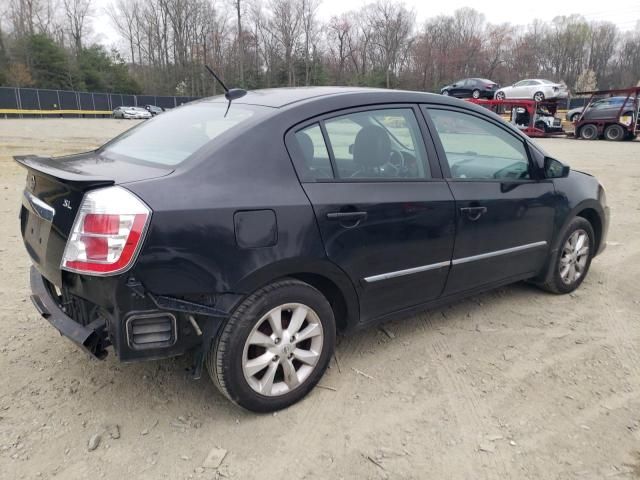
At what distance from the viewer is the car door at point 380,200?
2.74 metres

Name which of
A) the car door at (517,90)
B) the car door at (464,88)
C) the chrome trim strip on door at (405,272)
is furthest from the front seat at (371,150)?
the car door at (464,88)

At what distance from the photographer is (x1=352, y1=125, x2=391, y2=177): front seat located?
3.00 metres

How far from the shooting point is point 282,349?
2.67 metres

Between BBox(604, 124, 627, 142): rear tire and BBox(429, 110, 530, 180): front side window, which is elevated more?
BBox(429, 110, 530, 180): front side window

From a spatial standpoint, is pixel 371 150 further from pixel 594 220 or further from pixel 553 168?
pixel 594 220

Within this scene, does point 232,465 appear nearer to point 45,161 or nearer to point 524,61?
point 45,161

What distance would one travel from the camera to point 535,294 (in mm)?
4445

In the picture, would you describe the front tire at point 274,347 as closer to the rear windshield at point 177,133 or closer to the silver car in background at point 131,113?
the rear windshield at point 177,133

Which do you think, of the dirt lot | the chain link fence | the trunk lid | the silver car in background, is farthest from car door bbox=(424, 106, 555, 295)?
the chain link fence

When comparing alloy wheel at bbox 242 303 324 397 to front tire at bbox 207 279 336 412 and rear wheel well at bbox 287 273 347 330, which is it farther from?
rear wheel well at bbox 287 273 347 330

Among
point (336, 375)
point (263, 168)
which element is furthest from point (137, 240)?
point (336, 375)

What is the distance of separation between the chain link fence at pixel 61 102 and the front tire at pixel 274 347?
171 feet

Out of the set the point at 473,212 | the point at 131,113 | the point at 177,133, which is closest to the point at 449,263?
the point at 473,212

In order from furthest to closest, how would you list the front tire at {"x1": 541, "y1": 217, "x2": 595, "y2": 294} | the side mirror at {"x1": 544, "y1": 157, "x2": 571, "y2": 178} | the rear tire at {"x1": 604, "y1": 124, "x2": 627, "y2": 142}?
the rear tire at {"x1": 604, "y1": 124, "x2": 627, "y2": 142}, the front tire at {"x1": 541, "y1": 217, "x2": 595, "y2": 294}, the side mirror at {"x1": 544, "y1": 157, "x2": 571, "y2": 178}
